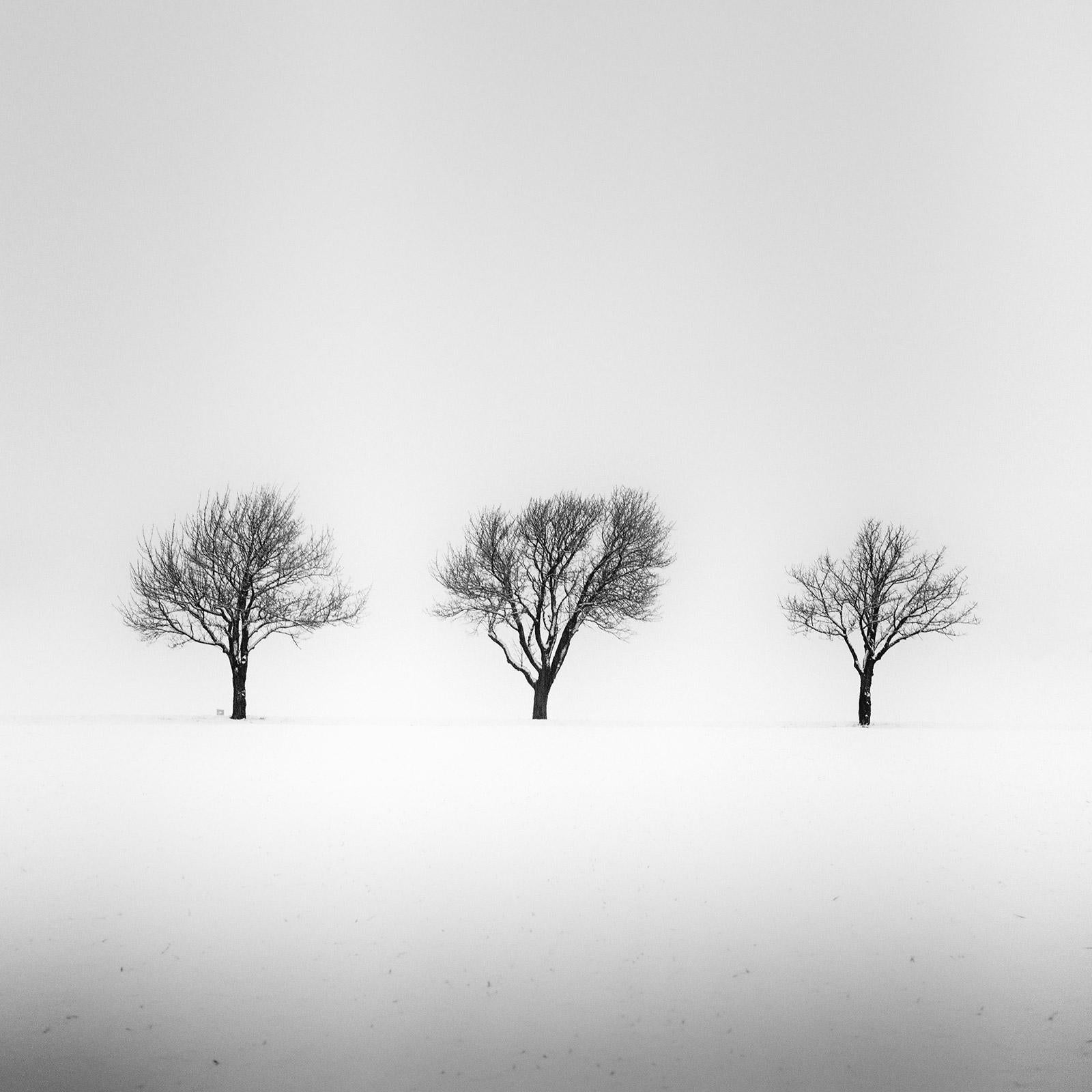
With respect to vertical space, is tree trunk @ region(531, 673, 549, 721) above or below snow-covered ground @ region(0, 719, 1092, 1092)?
below

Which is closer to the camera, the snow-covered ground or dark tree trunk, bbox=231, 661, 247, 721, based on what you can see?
the snow-covered ground

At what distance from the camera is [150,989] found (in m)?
8.36

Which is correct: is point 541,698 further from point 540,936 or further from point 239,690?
point 540,936

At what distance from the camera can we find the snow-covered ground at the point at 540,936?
277 inches

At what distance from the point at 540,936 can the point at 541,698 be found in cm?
3350

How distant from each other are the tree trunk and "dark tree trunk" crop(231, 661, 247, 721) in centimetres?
1418

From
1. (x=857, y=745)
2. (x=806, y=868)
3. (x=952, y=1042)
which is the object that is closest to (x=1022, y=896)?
(x=806, y=868)

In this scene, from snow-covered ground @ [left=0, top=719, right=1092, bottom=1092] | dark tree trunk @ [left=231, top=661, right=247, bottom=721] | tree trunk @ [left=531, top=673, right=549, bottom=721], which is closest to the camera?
snow-covered ground @ [left=0, top=719, right=1092, bottom=1092]

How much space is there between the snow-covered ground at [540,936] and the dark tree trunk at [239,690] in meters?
20.2

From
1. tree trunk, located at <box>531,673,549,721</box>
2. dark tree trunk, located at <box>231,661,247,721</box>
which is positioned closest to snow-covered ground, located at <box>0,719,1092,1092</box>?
dark tree trunk, located at <box>231,661,247,721</box>

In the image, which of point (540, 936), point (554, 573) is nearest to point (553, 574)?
point (554, 573)

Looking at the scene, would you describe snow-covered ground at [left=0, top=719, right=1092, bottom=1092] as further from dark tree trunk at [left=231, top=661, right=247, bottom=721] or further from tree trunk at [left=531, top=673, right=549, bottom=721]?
tree trunk at [left=531, top=673, right=549, bottom=721]

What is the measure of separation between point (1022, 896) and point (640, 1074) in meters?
7.62

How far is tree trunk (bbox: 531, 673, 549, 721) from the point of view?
43.1 meters
